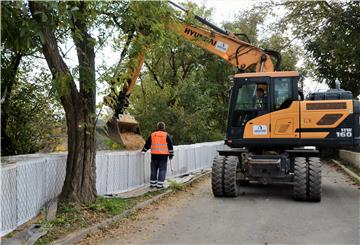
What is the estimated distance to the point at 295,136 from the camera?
12.2 metres

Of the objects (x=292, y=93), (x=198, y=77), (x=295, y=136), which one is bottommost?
(x=295, y=136)

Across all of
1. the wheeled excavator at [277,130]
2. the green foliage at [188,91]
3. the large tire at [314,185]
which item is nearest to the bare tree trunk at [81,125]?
the wheeled excavator at [277,130]

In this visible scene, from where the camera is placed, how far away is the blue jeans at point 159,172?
1255 centimetres

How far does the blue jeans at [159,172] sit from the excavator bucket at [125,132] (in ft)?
3.32

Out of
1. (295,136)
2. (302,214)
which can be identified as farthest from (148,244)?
(295,136)

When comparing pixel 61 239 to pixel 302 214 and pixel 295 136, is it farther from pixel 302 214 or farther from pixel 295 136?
pixel 295 136

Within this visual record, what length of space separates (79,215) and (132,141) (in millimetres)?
5453

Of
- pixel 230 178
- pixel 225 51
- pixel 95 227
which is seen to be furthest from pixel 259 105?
pixel 95 227

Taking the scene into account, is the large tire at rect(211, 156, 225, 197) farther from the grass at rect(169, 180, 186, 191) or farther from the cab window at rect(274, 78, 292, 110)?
the cab window at rect(274, 78, 292, 110)

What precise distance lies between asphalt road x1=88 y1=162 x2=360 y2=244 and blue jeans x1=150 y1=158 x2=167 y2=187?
2.40 feet

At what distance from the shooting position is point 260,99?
12.6m

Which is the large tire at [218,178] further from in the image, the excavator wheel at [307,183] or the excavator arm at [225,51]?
the excavator arm at [225,51]

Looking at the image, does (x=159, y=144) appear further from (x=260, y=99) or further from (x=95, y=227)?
(x=95, y=227)

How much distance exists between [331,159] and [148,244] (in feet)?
69.3
